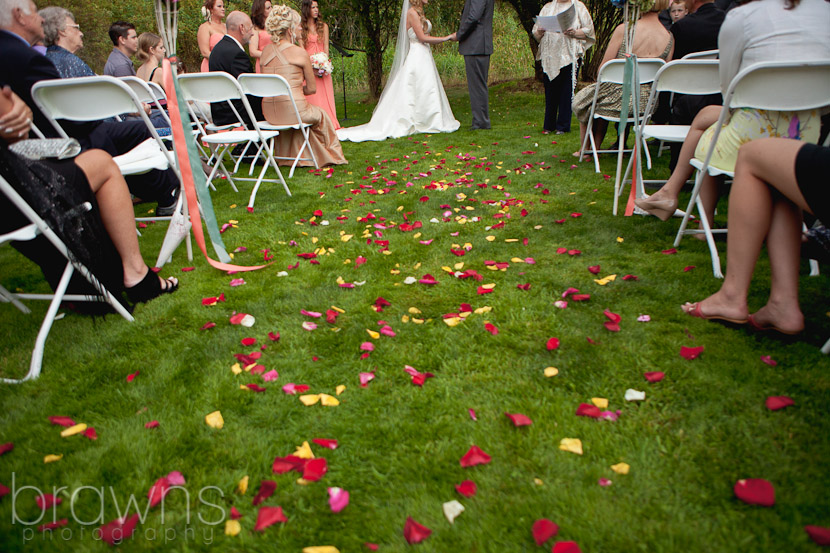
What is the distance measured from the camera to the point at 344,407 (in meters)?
1.95

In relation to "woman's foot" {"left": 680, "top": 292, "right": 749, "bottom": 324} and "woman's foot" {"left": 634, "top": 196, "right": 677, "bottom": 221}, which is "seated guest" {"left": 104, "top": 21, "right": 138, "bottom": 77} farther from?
"woman's foot" {"left": 680, "top": 292, "right": 749, "bottom": 324}

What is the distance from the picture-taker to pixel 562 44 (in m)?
7.27

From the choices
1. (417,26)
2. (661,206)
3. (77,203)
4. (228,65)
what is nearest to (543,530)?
(77,203)

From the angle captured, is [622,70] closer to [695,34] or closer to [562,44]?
[695,34]

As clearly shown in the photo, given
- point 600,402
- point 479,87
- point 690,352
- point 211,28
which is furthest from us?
point 479,87

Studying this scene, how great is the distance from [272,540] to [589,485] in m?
0.96

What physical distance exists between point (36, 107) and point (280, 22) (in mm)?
3300

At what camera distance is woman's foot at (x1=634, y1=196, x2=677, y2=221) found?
3307mm

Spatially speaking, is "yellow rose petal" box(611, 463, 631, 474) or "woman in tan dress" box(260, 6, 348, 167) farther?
"woman in tan dress" box(260, 6, 348, 167)

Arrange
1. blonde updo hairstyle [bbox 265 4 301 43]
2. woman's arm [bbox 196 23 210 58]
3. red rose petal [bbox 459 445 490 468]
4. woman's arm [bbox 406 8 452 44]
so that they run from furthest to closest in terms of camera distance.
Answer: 1. woman's arm [bbox 406 8 452 44]
2. woman's arm [bbox 196 23 210 58]
3. blonde updo hairstyle [bbox 265 4 301 43]
4. red rose petal [bbox 459 445 490 468]

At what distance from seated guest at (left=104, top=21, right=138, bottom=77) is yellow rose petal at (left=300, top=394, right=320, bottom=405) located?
5250mm

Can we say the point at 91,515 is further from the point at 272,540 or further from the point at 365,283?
the point at 365,283

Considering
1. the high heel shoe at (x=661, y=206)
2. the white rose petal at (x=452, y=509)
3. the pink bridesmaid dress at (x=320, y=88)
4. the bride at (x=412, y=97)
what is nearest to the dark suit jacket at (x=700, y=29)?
the high heel shoe at (x=661, y=206)

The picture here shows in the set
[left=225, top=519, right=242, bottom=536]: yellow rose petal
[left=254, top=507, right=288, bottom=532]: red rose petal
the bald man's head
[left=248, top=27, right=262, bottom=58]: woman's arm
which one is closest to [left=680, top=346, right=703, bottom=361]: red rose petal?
[left=254, top=507, right=288, bottom=532]: red rose petal
